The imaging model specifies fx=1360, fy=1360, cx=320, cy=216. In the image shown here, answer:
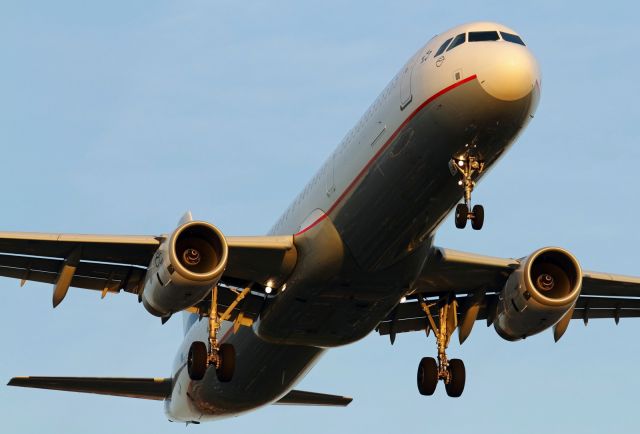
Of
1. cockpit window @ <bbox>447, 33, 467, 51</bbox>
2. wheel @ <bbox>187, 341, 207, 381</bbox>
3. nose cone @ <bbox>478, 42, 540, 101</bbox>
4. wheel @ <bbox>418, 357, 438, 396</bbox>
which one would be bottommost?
wheel @ <bbox>187, 341, 207, 381</bbox>

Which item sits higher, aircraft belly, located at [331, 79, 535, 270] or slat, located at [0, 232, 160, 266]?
aircraft belly, located at [331, 79, 535, 270]

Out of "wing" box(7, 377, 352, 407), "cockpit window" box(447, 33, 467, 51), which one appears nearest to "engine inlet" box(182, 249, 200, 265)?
"wing" box(7, 377, 352, 407)

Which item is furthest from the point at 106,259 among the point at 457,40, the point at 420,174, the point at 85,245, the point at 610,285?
the point at 610,285

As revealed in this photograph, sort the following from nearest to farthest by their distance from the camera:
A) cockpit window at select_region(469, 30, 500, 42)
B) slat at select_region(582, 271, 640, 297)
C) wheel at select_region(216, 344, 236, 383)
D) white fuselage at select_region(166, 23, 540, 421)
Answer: white fuselage at select_region(166, 23, 540, 421)
cockpit window at select_region(469, 30, 500, 42)
wheel at select_region(216, 344, 236, 383)
slat at select_region(582, 271, 640, 297)

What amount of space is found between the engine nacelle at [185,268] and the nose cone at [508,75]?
7073 mm

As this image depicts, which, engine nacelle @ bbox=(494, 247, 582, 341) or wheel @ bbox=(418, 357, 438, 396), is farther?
wheel @ bbox=(418, 357, 438, 396)

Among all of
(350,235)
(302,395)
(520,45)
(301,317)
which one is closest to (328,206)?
(350,235)

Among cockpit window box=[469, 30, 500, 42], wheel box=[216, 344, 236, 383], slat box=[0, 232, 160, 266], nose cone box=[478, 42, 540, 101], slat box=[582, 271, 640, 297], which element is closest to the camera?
nose cone box=[478, 42, 540, 101]

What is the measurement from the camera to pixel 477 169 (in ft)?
93.0

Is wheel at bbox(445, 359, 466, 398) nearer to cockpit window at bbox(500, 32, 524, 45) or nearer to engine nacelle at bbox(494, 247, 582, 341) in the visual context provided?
engine nacelle at bbox(494, 247, 582, 341)

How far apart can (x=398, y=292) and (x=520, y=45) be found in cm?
665

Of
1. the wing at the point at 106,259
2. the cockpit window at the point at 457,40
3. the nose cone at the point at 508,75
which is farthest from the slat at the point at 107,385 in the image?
the nose cone at the point at 508,75

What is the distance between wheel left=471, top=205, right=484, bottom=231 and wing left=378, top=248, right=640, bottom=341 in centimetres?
468

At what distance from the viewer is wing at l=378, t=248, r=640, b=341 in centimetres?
3375
